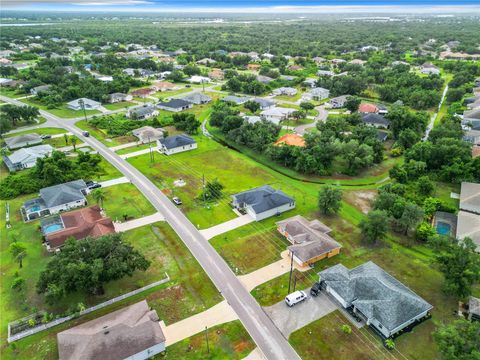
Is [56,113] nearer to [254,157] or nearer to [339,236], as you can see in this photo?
[254,157]

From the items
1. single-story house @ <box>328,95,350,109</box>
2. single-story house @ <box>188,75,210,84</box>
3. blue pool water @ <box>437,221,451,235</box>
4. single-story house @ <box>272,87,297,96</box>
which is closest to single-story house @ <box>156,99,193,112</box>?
single-story house @ <box>272,87,297,96</box>

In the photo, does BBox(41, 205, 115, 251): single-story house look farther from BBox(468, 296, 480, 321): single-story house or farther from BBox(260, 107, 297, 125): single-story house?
BBox(260, 107, 297, 125): single-story house

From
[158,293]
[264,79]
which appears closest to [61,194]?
[158,293]

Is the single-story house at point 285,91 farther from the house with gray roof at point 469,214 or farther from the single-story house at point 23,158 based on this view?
the single-story house at point 23,158

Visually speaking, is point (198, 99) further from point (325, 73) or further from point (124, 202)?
point (124, 202)

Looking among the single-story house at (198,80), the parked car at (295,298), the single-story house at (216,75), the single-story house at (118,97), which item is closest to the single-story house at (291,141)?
the parked car at (295,298)

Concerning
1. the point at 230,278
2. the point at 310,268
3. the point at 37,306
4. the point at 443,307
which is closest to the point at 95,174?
the point at 37,306
